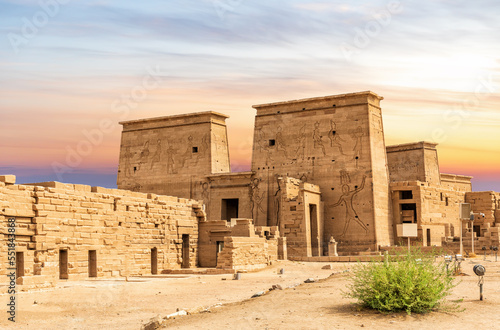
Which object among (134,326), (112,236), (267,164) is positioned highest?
(267,164)

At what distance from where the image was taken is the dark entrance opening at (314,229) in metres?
30.7

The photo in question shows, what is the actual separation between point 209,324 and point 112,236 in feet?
36.1

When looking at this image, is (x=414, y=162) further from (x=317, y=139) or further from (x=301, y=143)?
(x=301, y=143)

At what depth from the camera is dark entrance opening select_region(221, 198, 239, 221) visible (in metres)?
34.7

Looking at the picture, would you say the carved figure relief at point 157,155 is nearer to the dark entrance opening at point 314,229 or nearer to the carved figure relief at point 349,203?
the dark entrance opening at point 314,229

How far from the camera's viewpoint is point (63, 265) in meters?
18.2

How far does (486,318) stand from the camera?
9.70 m

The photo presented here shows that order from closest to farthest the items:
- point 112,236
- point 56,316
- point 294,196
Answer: point 56,316 < point 112,236 < point 294,196

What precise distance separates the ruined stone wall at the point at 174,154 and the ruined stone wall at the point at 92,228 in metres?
11.5

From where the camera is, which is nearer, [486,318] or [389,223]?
[486,318]

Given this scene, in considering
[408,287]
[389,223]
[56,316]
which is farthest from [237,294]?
[389,223]

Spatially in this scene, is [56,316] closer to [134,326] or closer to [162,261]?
[134,326]

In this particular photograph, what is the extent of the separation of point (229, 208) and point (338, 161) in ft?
23.6

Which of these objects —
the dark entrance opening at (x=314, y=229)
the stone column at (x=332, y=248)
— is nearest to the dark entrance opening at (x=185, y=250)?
the stone column at (x=332, y=248)
